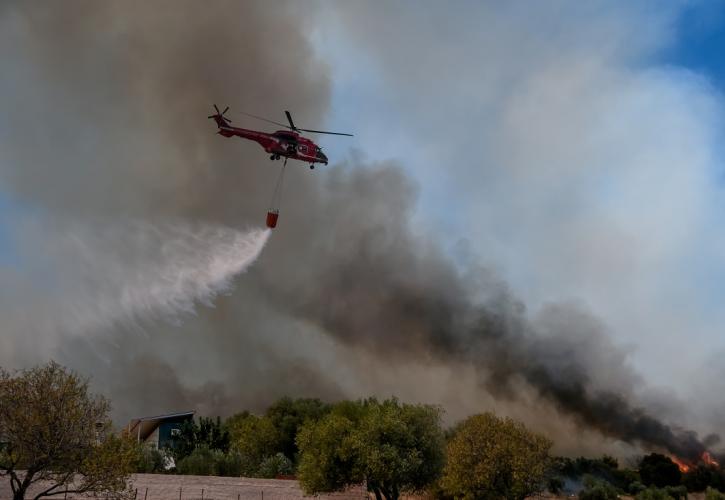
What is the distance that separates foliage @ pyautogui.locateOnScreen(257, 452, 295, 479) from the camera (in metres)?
76.1

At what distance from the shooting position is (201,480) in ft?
200

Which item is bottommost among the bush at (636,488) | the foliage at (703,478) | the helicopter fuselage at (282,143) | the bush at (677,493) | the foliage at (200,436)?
the bush at (677,493)

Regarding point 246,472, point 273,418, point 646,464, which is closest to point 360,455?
point 246,472

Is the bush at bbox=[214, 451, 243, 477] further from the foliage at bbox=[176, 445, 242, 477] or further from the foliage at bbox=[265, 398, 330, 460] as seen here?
the foliage at bbox=[265, 398, 330, 460]

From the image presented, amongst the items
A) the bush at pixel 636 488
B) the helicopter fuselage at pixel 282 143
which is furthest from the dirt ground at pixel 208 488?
the bush at pixel 636 488

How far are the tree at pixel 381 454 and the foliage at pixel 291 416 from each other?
42.0 m

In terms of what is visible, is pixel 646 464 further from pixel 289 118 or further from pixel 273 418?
pixel 289 118

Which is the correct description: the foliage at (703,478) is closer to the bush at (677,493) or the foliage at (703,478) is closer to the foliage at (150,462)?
the bush at (677,493)

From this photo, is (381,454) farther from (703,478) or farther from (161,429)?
(703,478)

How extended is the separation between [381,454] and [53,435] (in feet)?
95.9

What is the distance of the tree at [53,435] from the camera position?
1507 inches

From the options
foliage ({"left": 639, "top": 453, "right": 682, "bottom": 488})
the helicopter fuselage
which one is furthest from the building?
foliage ({"left": 639, "top": 453, "right": 682, "bottom": 488})

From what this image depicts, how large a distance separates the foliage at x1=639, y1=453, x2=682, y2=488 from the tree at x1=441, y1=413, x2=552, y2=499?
74.1 metres

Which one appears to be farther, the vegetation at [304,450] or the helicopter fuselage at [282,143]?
the helicopter fuselage at [282,143]
